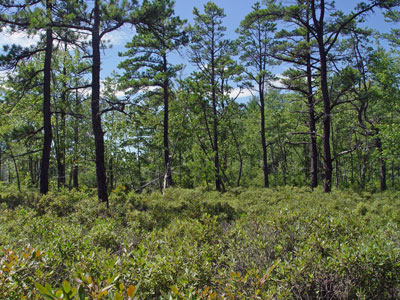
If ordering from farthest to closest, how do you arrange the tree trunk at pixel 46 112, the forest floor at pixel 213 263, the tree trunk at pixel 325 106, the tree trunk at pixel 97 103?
the tree trunk at pixel 325 106, the tree trunk at pixel 46 112, the tree trunk at pixel 97 103, the forest floor at pixel 213 263

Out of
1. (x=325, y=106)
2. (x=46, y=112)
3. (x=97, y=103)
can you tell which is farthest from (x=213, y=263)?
(x=46, y=112)

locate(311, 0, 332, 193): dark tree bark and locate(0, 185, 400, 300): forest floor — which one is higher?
locate(311, 0, 332, 193): dark tree bark

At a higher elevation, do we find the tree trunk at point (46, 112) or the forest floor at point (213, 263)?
the tree trunk at point (46, 112)

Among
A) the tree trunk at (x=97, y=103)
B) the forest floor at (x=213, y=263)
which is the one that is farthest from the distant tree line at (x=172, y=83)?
the forest floor at (x=213, y=263)

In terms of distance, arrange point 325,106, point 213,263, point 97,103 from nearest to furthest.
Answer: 1. point 213,263
2. point 97,103
3. point 325,106

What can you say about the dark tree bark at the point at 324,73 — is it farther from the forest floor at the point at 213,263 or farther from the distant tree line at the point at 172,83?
the forest floor at the point at 213,263

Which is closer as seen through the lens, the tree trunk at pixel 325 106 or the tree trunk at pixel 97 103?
the tree trunk at pixel 97 103

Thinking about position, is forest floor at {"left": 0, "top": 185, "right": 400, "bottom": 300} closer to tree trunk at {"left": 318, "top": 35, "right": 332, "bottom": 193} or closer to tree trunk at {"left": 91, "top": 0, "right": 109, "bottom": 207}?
tree trunk at {"left": 91, "top": 0, "right": 109, "bottom": 207}

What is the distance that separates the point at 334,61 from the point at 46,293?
1372 cm

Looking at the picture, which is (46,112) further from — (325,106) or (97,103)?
(325,106)

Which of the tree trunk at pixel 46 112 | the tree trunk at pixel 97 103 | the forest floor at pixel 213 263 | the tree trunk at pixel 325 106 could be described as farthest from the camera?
the tree trunk at pixel 325 106

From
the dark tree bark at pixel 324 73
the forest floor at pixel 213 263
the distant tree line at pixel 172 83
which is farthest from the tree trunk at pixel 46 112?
the dark tree bark at pixel 324 73

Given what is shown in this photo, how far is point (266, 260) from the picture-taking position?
11.0 ft

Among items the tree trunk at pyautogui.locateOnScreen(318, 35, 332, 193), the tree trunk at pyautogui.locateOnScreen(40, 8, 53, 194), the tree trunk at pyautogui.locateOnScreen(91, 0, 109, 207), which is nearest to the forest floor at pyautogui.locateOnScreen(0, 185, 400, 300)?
the tree trunk at pyautogui.locateOnScreen(91, 0, 109, 207)
